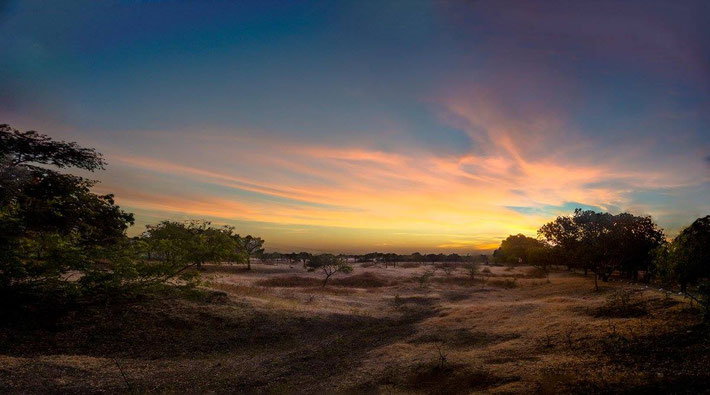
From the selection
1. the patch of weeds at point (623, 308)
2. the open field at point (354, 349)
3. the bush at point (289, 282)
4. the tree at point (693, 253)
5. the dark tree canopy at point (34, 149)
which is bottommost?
the bush at point (289, 282)

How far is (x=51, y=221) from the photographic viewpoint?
25.4 m

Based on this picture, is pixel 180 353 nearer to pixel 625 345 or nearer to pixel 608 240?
pixel 625 345

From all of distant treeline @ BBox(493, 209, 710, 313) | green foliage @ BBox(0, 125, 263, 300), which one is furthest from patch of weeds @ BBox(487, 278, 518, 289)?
green foliage @ BBox(0, 125, 263, 300)

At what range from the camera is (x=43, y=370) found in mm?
14531

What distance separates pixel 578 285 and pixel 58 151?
56.7 metres

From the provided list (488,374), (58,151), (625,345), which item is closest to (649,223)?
(625,345)

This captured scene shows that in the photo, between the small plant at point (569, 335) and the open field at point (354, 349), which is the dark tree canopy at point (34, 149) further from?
the small plant at point (569, 335)

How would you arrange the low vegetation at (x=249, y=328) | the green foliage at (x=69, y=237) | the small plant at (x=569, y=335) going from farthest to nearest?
the green foliage at (x=69, y=237) → the small plant at (x=569, y=335) → the low vegetation at (x=249, y=328)

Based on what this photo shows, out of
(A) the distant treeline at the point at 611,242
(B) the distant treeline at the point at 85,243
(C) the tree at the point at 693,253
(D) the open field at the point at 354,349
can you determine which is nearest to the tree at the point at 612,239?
(A) the distant treeline at the point at 611,242

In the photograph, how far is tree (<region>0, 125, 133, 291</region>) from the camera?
20.7m

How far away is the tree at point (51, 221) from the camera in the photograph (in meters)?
20.7

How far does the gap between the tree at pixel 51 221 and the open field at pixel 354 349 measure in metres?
3.14

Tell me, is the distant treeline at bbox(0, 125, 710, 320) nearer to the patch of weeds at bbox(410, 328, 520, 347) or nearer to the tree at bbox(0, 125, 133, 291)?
the tree at bbox(0, 125, 133, 291)

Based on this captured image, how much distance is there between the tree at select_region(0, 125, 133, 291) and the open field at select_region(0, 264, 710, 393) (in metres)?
3.14
